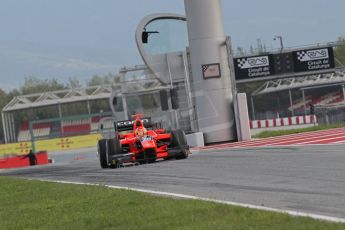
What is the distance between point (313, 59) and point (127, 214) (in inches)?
1303

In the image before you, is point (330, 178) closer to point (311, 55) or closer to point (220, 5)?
point (220, 5)

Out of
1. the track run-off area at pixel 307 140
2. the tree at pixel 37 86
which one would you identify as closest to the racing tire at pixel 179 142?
the track run-off area at pixel 307 140

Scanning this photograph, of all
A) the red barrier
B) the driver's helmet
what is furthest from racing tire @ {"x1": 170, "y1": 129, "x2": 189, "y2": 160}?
the red barrier

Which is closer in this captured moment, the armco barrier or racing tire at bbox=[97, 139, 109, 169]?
racing tire at bbox=[97, 139, 109, 169]

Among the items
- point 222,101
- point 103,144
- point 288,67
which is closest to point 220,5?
point 222,101

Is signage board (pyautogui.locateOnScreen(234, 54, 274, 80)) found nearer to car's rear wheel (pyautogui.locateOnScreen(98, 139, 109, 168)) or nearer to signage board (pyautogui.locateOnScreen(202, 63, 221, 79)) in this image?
signage board (pyautogui.locateOnScreen(202, 63, 221, 79))

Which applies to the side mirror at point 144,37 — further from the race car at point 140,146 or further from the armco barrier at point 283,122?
the race car at point 140,146

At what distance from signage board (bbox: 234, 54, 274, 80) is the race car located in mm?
19075

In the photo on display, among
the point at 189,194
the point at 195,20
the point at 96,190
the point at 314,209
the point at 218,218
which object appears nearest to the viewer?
the point at 218,218

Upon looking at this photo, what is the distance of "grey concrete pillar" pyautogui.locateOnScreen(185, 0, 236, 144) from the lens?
31.4 meters

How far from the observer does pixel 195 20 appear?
103ft

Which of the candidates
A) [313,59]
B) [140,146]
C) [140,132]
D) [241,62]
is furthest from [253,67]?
[140,146]

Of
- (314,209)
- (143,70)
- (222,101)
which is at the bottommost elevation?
(314,209)

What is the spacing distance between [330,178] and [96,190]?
391 centimetres
